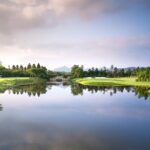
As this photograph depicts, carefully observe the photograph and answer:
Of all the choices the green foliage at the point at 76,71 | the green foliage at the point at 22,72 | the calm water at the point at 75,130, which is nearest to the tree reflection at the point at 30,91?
the calm water at the point at 75,130

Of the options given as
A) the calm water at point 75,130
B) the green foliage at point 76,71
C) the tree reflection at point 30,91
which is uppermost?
the green foliage at point 76,71

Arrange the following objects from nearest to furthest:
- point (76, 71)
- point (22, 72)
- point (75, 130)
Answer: point (75, 130) < point (22, 72) < point (76, 71)

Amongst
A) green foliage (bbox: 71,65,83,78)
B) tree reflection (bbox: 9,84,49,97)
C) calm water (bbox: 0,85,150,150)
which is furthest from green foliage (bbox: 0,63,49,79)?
calm water (bbox: 0,85,150,150)

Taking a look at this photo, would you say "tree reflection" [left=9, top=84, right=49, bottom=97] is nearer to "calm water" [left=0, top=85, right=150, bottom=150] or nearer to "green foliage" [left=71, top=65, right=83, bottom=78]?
"calm water" [left=0, top=85, right=150, bottom=150]

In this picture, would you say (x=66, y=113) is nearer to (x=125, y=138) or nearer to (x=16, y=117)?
(x=16, y=117)

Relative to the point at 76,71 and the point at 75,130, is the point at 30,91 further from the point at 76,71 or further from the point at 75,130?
the point at 76,71

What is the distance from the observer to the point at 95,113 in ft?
109

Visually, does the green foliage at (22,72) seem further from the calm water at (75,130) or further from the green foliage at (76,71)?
the calm water at (75,130)

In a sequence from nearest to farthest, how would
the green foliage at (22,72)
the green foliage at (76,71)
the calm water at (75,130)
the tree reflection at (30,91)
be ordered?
the calm water at (75,130) → the tree reflection at (30,91) → the green foliage at (22,72) → the green foliage at (76,71)

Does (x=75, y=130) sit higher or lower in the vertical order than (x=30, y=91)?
lower

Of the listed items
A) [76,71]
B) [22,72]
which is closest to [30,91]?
[22,72]

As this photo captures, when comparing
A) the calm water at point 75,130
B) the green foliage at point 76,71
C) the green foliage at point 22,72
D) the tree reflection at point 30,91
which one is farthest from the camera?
the green foliage at point 76,71

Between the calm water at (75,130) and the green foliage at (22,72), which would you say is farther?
the green foliage at (22,72)

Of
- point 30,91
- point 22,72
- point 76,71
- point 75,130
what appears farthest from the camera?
point 76,71
